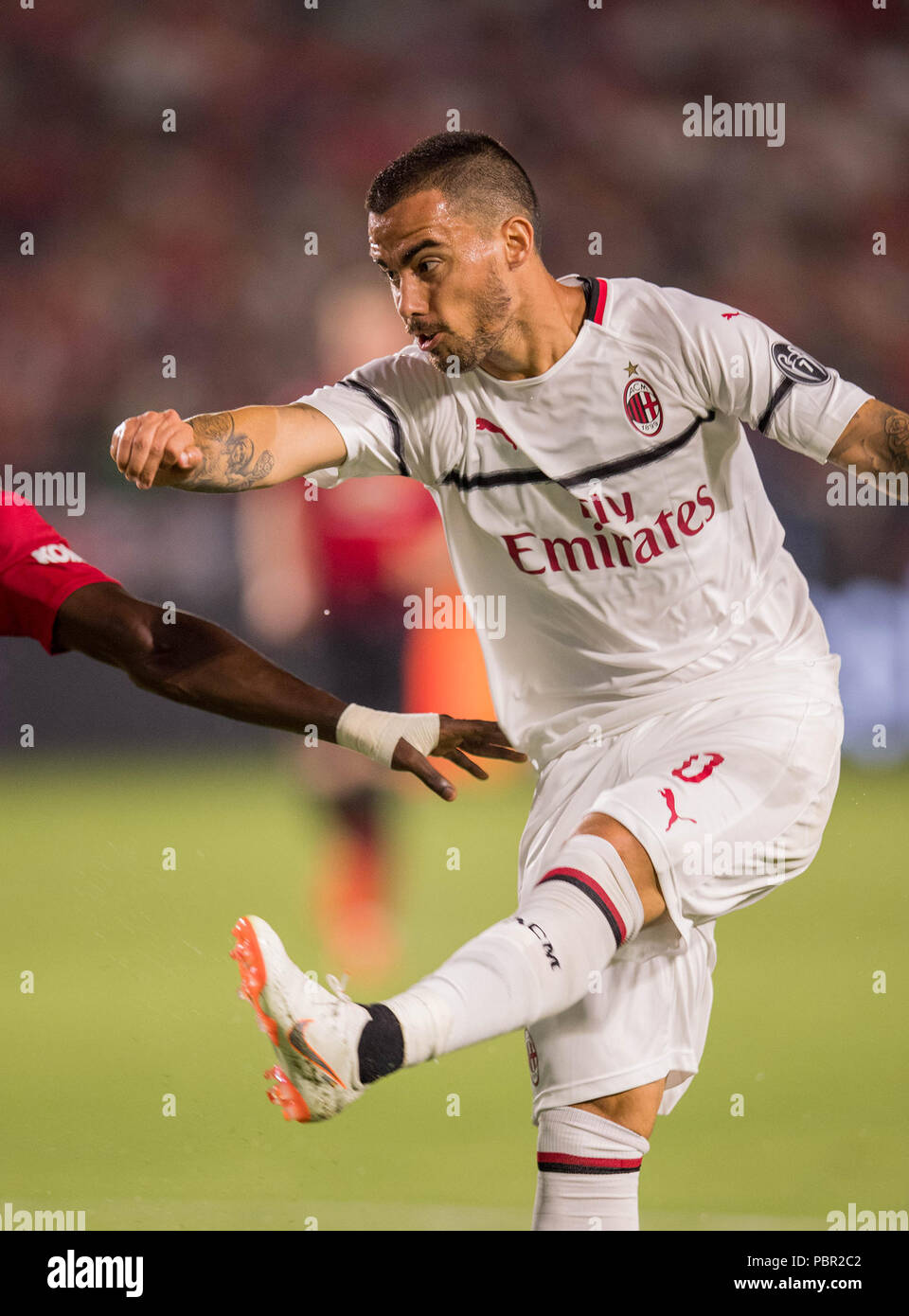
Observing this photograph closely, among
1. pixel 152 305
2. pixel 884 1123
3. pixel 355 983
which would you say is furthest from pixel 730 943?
pixel 152 305

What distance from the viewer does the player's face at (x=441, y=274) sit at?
2.59m

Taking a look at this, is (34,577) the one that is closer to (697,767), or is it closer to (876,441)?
(697,767)

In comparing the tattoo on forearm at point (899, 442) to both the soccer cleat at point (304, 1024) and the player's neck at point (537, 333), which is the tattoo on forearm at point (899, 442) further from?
the soccer cleat at point (304, 1024)

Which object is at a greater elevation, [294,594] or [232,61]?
[232,61]

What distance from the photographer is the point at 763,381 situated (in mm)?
2633

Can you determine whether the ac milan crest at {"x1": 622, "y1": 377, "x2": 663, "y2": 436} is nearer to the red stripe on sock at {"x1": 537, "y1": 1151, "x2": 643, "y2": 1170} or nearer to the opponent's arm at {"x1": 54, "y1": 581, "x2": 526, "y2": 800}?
the opponent's arm at {"x1": 54, "y1": 581, "x2": 526, "y2": 800}

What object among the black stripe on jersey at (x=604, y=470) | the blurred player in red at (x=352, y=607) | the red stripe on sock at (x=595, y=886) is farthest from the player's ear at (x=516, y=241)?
the blurred player in red at (x=352, y=607)

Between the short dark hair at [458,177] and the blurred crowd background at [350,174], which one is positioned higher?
the blurred crowd background at [350,174]

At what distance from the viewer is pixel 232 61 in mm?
→ 10156

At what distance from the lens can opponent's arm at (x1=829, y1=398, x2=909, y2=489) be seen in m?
2.57

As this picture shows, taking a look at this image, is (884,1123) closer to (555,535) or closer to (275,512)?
(555,535)

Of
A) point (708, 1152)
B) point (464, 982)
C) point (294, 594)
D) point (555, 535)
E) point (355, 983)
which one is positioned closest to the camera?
point (464, 982)

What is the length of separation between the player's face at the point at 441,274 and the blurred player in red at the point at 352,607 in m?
2.23

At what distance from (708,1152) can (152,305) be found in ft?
25.3
